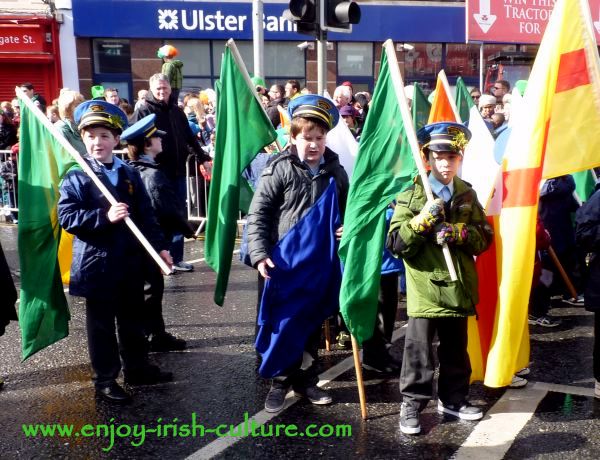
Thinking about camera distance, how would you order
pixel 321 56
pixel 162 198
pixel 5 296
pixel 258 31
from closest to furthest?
pixel 5 296, pixel 162 198, pixel 321 56, pixel 258 31

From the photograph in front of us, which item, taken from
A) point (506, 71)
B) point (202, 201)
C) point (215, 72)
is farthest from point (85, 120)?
point (215, 72)

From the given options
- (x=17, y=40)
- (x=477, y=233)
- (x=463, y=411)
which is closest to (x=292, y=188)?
(x=477, y=233)

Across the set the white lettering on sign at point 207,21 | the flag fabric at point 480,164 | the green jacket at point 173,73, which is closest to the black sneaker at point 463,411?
the flag fabric at point 480,164

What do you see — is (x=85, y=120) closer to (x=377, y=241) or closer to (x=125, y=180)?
(x=125, y=180)

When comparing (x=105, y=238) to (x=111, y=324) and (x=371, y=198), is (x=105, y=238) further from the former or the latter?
(x=371, y=198)

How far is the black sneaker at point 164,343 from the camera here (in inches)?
205

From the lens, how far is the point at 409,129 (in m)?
3.70

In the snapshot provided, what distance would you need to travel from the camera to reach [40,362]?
16.3 ft

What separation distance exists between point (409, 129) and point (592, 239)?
1.23 m

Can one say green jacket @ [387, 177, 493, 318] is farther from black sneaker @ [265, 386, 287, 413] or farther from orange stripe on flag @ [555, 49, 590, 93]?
black sneaker @ [265, 386, 287, 413]

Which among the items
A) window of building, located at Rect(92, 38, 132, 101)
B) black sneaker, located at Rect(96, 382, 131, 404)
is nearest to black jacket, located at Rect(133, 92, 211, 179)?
black sneaker, located at Rect(96, 382, 131, 404)

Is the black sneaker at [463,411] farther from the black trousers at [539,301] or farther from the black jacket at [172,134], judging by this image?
the black jacket at [172,134]

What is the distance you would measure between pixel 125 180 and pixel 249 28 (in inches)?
681

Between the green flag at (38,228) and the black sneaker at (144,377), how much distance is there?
0.54 meters
